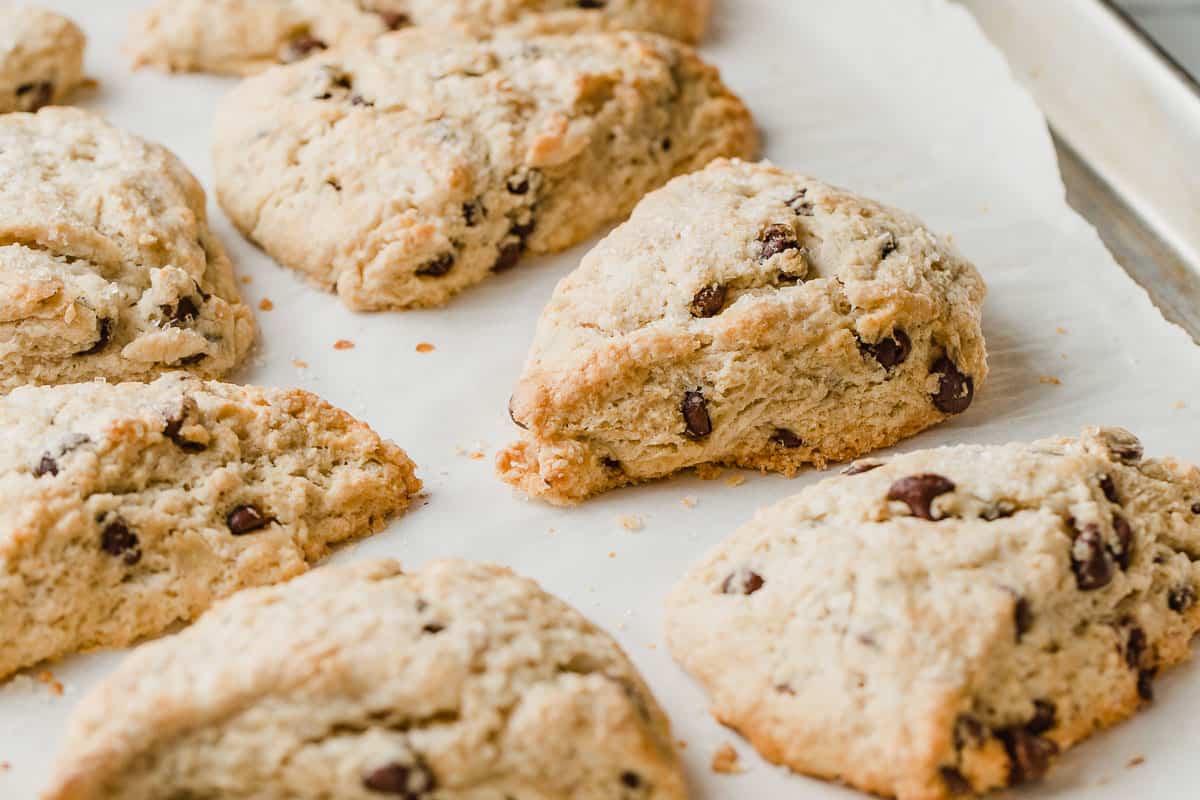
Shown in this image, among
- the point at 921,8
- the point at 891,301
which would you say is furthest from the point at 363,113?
the point at 921,8

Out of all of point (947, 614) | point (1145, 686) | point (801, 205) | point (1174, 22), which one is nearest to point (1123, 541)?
point (1145, 686)

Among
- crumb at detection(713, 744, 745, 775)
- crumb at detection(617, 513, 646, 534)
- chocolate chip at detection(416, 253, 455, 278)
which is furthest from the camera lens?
chocolate chip at detection(416, 253, 455, 278)

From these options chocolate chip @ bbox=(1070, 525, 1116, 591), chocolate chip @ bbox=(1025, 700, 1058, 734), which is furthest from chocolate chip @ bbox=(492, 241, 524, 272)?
chocolate chip @ bbox=(1025, 700, 1058, 734)

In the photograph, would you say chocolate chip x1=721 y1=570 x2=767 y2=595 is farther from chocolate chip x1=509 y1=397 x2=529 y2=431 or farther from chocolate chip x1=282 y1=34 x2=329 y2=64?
chocolate chip x1=282 y1=34 x2=329 y2=64

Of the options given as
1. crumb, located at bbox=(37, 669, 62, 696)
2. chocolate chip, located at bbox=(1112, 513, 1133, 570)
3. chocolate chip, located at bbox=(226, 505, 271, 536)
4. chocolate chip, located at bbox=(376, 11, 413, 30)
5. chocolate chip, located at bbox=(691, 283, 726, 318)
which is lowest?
crumb, located at bbox=(37, 669, 62, 696)

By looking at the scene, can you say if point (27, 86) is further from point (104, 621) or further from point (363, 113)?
point (104, 621)

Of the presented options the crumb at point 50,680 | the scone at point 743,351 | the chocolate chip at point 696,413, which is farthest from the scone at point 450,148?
the crumb at point 50,680
